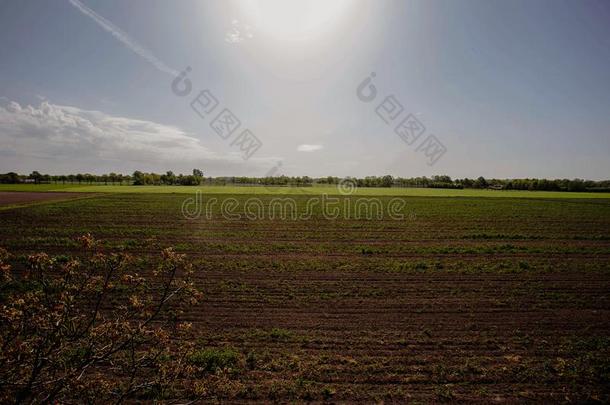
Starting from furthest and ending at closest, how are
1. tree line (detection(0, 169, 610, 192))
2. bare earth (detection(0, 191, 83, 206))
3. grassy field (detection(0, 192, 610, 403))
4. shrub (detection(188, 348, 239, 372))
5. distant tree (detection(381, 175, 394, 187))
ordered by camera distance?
distant tree (detection(381, 175, 394, 187))
tree line (detection(0, 169, 610, 192))
bare earth (detection(0, 191, 83, 206))
shrub (detection(188, 348, 239, 372))
grassy field (detection(0, 192, 610, 403))

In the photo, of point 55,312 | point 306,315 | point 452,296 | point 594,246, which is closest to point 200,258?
point 306,315

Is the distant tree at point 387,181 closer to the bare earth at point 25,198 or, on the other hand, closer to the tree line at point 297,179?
the tree line at point 297,179

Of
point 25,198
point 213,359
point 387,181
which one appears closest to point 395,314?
point 213,359

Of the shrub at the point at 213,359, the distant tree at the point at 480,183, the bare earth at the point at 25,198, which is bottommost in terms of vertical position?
the shrub at the point at 213,359

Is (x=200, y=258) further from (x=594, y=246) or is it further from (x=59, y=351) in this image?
(x=594, y=246)

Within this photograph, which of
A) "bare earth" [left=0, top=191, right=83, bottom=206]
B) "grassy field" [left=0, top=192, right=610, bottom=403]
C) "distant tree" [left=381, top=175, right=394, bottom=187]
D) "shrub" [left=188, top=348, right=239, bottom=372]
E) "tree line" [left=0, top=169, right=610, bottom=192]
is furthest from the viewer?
"distant tree" [left=381, top=175, right=394, bottom=187]

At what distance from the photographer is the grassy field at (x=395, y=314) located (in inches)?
245

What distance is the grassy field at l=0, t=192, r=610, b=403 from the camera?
6.23 metres

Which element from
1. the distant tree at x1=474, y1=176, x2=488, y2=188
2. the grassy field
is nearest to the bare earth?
the grassy field

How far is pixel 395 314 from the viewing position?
9141 millimetres

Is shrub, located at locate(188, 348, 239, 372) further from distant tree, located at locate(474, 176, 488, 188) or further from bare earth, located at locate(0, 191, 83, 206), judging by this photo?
distant tree, located at locate(474, 176, 488, 188)

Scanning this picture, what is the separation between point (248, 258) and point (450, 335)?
391 inches

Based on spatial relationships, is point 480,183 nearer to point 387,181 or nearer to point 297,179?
point 387,181

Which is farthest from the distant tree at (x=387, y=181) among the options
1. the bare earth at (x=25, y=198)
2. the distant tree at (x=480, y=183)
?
the bare earth at (x=25, y=198)
